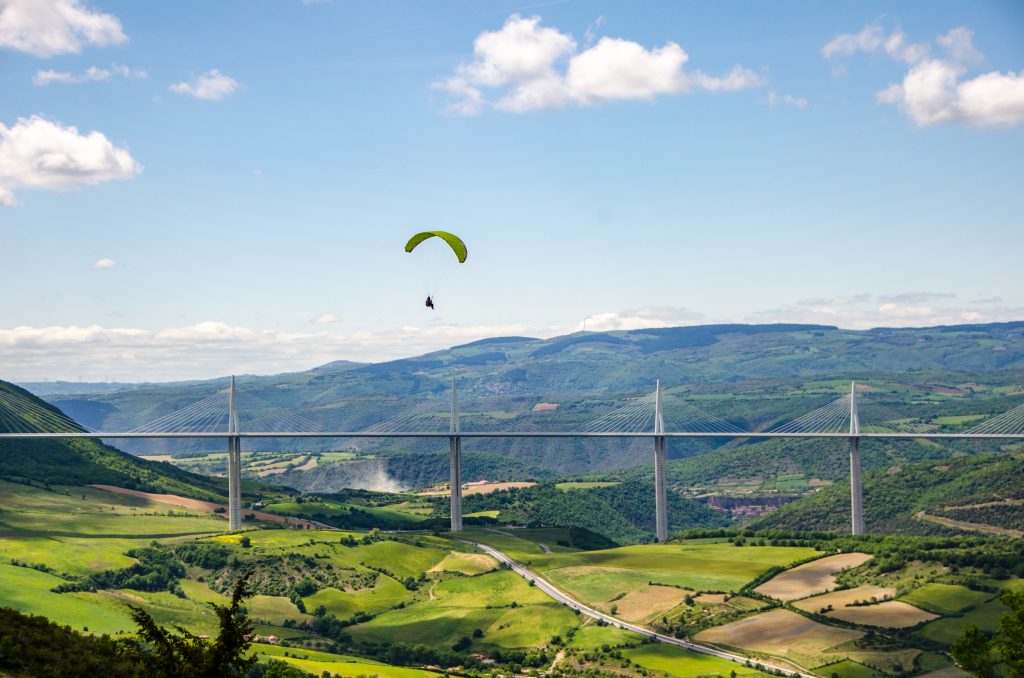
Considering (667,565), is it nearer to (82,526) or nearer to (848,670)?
(848,670)

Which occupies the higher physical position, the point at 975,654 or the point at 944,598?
the point at 975,654

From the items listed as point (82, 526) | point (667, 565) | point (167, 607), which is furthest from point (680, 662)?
point (82, 526)

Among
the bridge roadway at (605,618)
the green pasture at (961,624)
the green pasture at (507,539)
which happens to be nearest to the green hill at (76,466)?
the green pasture at (507,539)

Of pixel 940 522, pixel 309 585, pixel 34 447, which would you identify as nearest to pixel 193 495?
pixel 34 447

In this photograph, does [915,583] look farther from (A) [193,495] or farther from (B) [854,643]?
(A) [193,495]

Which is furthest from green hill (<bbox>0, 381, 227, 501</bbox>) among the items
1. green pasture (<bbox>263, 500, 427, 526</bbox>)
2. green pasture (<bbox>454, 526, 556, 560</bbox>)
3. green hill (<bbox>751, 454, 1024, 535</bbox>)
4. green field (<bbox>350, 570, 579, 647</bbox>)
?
green hill (<bbox>751, 454, 1024, 535</bbox>)

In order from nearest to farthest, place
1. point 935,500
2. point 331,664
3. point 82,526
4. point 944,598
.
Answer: point 331,664
point 944,598
point 82,526
point 935,500

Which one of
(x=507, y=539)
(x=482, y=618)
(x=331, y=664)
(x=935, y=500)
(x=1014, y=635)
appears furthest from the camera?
(x=935, y=500)
